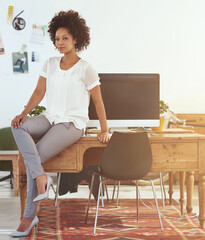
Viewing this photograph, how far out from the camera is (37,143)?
2596 mm

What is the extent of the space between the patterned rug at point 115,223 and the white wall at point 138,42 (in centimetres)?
170

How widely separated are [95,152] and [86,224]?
1.81 feet


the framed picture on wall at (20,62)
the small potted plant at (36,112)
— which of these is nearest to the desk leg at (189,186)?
the small potted plant at (36,112)

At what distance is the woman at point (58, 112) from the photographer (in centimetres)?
253

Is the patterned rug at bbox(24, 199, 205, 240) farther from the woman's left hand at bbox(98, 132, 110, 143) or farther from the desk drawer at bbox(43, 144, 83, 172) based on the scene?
the woman's left hand at bbox(98, 132, 110, 143)

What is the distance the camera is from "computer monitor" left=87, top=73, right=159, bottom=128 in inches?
120

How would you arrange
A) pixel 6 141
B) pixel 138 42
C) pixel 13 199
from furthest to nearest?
pixel 138 42
pixel 6 141
pixel 13 199

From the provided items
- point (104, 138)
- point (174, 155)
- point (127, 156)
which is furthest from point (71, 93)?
point (174, 155)

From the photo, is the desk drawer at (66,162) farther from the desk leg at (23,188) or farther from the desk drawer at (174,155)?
the desk drawer at (174,155)

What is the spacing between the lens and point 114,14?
4.84 m

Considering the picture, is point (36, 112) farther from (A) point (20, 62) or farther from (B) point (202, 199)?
(A) point (20, 62)

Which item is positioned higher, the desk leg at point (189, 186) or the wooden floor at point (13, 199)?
the desk leg at point (189, 186)

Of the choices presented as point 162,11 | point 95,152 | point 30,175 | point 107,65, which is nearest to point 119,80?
point 95,152

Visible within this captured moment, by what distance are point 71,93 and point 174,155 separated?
2.69ft
